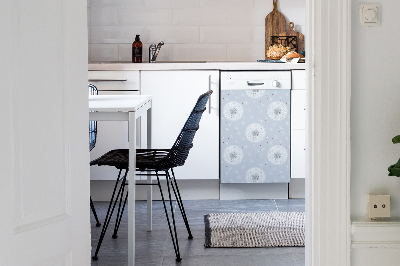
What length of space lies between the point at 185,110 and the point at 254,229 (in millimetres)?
1136

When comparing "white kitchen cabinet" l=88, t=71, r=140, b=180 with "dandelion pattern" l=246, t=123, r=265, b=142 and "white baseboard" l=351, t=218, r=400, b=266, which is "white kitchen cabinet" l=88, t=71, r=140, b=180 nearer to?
"dandelion pattern" l=246, t=123, r=265, b=142

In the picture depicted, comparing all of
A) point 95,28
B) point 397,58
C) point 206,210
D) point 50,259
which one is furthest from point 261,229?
point 95,28

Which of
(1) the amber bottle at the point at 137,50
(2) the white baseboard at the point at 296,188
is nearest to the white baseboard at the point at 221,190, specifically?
(2) the white baseboard at the point at 296,188

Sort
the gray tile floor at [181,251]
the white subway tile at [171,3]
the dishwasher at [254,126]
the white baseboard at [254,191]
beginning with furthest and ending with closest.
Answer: the white subway tile at [171,3], the white baseboard at [254,191], the dishwasher at [254,126], the gray tile floor at [181,251]

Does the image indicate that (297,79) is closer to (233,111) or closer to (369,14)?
(233,111)

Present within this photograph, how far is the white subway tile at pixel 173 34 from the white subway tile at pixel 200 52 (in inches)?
2.4

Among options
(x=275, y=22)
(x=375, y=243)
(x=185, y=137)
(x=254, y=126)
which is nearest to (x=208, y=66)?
(x=254, y=126)

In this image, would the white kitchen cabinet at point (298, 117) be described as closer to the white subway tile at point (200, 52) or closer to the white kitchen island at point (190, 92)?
the white kitchen island at point (190, 92)

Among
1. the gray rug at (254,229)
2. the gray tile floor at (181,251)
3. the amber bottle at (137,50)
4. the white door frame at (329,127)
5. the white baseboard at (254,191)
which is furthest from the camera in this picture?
the amber bottle at (137,50)

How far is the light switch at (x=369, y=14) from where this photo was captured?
64.4 inches

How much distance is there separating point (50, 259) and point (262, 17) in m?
3.48

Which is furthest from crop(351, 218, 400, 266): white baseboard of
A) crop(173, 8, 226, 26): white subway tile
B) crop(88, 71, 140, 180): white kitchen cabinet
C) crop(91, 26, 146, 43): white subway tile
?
crop(91, 26, 146, 43): white subway tile

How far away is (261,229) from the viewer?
3.05 m

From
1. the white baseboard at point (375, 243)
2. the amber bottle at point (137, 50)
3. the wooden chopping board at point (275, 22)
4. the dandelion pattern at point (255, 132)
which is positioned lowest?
the white baseboard at point (375, 243)
